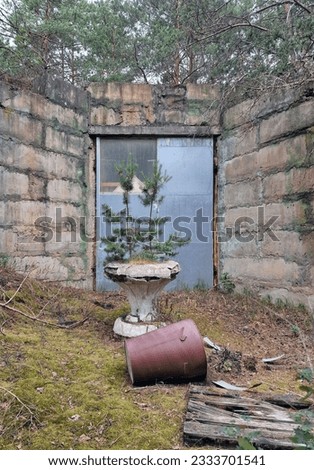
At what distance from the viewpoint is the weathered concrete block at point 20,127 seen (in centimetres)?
425

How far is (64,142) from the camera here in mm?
5012

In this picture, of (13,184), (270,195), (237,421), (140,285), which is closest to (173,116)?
(270,195)

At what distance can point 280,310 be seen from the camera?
4.17 m

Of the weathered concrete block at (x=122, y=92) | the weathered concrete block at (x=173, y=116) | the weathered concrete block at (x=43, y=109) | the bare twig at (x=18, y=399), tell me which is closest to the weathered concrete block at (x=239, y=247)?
the weathered concrete block at (x=173, y=116)

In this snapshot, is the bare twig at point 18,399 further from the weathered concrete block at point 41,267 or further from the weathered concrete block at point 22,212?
the weathered concrete block at point 22,212

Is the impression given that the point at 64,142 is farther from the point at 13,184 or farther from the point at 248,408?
the point at 248,408

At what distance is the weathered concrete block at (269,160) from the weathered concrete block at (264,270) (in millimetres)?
1074

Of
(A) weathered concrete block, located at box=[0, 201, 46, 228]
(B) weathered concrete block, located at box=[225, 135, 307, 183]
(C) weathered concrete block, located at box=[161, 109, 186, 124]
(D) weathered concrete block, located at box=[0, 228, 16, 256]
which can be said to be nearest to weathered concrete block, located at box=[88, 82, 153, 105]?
(C) weathered concrete block, located at box=[161, 109, 186, 124]

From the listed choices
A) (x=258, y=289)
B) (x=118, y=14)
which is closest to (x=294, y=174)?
(x=258, y=289)

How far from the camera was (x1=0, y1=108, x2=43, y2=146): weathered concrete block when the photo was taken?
4254 millimetres

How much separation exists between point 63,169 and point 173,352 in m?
3.33

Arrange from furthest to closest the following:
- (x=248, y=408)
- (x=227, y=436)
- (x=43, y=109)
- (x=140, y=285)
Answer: (x=43, y=109)
(x=140, y=285)
(x=248, y=408)
(x=227, y=436)

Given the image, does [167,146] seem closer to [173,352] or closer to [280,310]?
[280,310]

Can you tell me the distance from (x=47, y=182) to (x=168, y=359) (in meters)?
3.09
